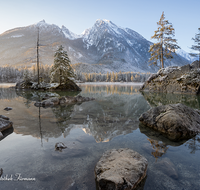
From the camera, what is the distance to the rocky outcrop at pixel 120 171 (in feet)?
8.18

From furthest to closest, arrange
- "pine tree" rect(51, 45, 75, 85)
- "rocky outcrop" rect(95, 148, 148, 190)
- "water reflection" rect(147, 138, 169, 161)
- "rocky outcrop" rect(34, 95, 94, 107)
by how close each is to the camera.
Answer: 1. "pine tree" rect(51, 45, 75, 85)
2. "rocky outcrop" rect(34, 95, 94, 107)
3. "water reflection" rect(147, 138, 169, 161)
4. "rocky outcrop" rect(95, 148, 148, 190)

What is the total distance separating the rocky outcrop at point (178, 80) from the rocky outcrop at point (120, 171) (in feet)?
78.0

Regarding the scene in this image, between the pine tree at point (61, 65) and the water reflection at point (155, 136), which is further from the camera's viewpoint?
the pine tree at point (61, 65)

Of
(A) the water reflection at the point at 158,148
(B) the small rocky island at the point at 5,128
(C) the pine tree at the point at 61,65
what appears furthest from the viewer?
(C) the pine tree at the point at 61,65

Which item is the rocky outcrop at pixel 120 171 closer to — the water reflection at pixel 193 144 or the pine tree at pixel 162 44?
the water reflection at pixel 193 144

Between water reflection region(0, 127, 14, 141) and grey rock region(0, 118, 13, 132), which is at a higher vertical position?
grey rock region(0, 118, 13, 132)

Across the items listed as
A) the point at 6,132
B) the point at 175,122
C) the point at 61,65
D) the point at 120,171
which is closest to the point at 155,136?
the point at 175,122

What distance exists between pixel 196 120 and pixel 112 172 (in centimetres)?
580

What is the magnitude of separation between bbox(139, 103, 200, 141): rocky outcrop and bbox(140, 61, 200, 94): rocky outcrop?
19.0 m

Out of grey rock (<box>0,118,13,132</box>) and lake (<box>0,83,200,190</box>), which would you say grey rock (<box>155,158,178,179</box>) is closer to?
lake (<box>0,83,200,190</box>)

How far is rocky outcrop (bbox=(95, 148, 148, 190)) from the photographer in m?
2.49

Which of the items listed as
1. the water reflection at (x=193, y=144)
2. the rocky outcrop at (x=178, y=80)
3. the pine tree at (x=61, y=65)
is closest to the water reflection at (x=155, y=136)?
the water reflection at (x=193, y=144)

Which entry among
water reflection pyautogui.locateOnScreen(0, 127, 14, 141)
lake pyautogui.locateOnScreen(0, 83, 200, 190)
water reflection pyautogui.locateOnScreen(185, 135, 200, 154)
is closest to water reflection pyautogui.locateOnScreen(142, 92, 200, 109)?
water reflection pyautogui.locateOnScreen(185, 135, 200, 154)

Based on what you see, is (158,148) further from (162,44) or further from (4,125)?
(162,44)
